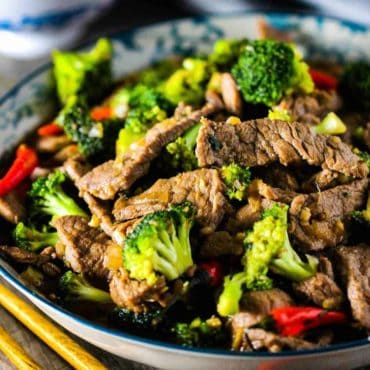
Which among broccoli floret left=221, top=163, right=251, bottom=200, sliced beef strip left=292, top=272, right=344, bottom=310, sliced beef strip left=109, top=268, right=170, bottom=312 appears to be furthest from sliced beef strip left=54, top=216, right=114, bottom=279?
sliced beef strip left=292, top=272, right=344, bottom=310

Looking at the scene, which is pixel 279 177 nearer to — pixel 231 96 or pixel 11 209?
pixel 231 96

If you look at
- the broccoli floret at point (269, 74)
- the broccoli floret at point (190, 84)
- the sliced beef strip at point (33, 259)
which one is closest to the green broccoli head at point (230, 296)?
the sliced beef strip at point (33, 259)

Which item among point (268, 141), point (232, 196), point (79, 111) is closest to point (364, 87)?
point (268, 141)

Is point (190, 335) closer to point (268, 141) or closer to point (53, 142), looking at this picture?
point (268, 141)

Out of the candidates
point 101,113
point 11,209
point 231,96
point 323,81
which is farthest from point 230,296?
point 323,81

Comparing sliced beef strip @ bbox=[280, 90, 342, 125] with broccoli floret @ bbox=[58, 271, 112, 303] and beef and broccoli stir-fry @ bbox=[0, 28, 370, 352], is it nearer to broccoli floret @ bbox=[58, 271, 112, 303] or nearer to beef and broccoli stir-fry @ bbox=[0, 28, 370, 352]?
beef and broccoli stir-fry @ bbox=[0, 28, 370, 352]
